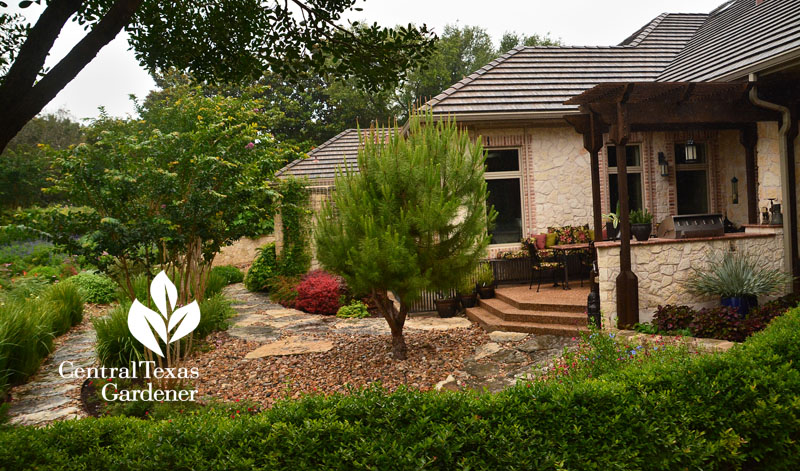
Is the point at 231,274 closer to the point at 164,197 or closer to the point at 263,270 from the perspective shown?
the point at 263,270

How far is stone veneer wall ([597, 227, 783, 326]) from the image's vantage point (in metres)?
6.62

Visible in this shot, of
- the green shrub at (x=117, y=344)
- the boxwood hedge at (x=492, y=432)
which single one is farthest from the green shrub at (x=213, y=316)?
the boxwood hedge at (x=492, y=432)

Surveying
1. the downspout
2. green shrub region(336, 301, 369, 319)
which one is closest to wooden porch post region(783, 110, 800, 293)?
the downspout

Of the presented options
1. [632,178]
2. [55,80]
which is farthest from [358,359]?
[632,178]

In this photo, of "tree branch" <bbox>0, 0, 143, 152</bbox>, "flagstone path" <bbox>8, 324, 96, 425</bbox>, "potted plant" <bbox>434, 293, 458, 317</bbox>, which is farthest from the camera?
"potted plant" <bbox>434, 293, 458, 317</bbox>

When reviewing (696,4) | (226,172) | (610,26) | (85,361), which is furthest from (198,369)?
(696,4)

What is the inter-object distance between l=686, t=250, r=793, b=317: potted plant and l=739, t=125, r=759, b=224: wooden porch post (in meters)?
1.51

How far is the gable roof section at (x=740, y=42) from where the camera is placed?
7.30 metres

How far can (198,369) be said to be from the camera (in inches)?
256

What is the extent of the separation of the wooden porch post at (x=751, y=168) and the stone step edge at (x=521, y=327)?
12.1 feet

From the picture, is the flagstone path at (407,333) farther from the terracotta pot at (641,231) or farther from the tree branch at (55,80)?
the tree branch at (55,80)

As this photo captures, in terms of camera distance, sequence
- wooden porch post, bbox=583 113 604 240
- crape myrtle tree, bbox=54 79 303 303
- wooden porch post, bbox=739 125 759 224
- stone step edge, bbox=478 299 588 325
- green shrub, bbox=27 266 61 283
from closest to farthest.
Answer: crape myrtle tree, bbox=54 79 303 303 → stone step edge, bbox=478 299 588 325 → wooden porch post, bbox=583 113 604 240 → wooden porch post, bbox=739 125 759 224 → green shrub, bbox=27 266 61 283

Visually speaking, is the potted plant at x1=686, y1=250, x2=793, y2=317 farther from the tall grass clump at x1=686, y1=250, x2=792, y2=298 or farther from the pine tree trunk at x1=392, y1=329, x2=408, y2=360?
the pine tree trunk at x1=392, y1=329, x2=408, y2=360

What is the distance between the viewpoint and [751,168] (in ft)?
26.9
